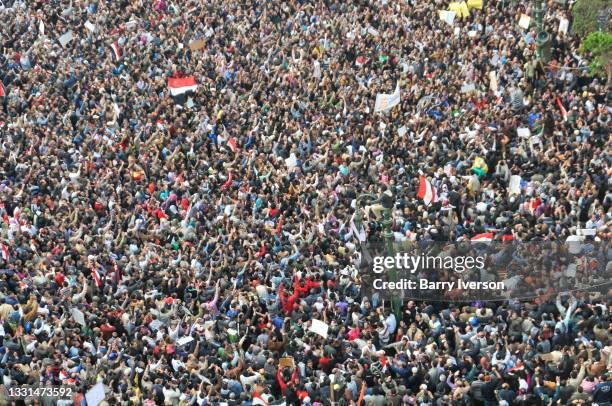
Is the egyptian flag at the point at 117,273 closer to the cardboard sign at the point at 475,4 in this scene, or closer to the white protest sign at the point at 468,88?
the white protest sign at the point at 468,88

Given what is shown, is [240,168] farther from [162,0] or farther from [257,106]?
[162,0]

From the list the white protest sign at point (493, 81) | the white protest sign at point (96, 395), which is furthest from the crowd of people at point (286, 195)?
the white protest sign at point (96, 395)

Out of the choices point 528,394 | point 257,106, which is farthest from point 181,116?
point 528,394

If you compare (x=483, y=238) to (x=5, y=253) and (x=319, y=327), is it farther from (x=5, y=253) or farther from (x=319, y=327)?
(x=5, y=253)

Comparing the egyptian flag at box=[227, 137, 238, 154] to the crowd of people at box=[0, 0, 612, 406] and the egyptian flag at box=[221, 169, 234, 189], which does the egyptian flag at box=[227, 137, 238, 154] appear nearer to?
the crowd of people at box=[0, 0, 612, 406]

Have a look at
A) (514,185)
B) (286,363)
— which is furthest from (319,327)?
(514,185)

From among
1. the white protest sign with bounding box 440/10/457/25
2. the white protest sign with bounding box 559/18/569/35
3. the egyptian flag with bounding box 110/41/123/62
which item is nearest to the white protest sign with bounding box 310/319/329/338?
the white protest sign with bounding box 559/18/569/35
